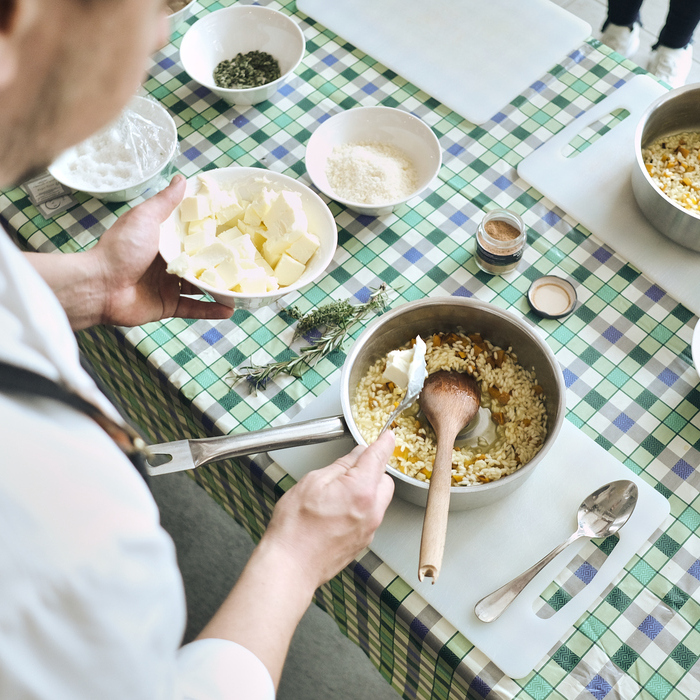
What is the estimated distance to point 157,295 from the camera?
3.98 feet

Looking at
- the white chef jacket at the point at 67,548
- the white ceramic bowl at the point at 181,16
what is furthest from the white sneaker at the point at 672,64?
the white chef jacket at the point at 67,548

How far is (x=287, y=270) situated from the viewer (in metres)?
1.20

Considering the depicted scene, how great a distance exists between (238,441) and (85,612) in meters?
0.46

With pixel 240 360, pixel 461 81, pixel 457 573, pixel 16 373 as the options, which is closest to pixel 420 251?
pixel 240 360

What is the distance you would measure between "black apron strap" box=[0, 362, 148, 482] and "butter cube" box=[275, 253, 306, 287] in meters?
0.66

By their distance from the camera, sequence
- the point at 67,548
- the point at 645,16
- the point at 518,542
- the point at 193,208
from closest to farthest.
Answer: the point at 67,548
the point at 518,542
the point at 193,208
the point at 645,16

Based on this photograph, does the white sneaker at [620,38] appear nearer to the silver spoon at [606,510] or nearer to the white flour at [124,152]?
the white flour at [124,152]

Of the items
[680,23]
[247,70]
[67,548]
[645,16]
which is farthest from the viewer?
[645,16]

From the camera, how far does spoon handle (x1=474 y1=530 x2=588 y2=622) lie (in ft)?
3.01

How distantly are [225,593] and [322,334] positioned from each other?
3.20 feet

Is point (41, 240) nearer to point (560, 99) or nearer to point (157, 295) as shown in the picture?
point (157, 295)

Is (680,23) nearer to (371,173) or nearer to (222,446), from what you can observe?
(371,173)

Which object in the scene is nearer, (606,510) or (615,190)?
(606,510)

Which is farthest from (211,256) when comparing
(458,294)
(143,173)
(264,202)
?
→ (458,294)
